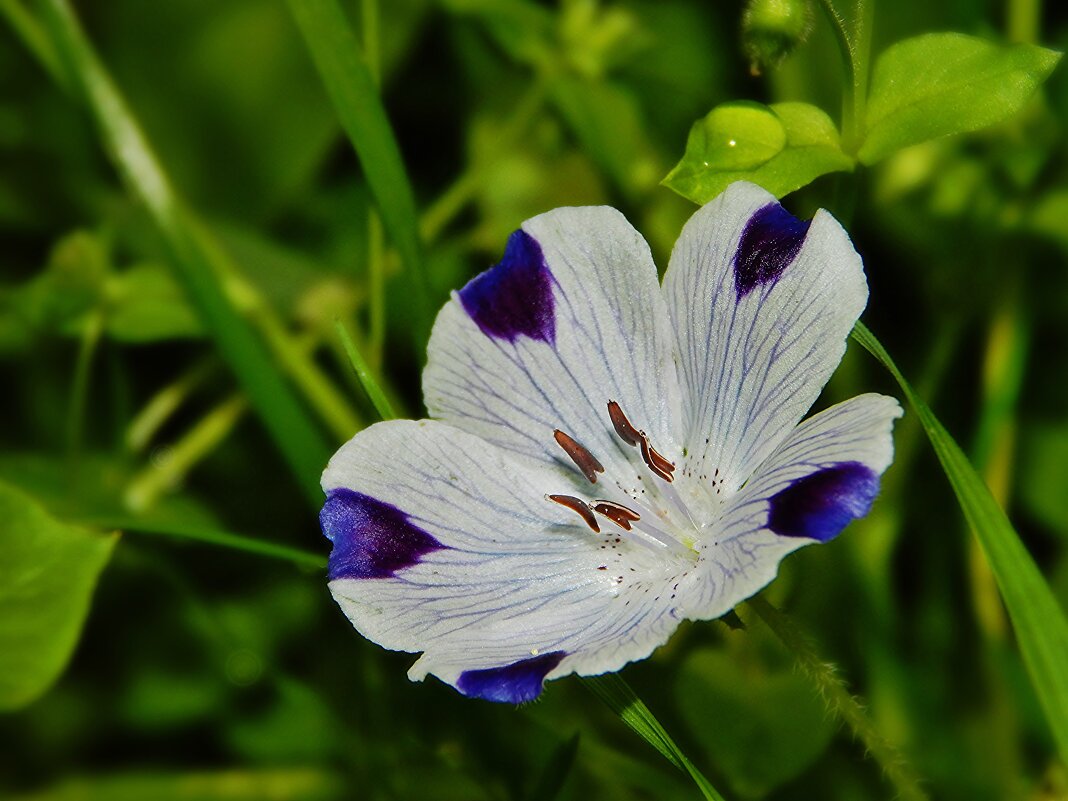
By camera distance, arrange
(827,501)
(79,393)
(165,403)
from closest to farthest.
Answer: (827,501)
(79,393)
(165,403)

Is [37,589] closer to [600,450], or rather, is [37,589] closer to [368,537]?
[368,537]

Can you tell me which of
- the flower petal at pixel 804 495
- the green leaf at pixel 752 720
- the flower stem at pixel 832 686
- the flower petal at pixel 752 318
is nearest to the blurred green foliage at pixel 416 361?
the green leaf at pixel 752 720

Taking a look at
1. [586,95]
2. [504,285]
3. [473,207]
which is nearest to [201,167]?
[473,207]

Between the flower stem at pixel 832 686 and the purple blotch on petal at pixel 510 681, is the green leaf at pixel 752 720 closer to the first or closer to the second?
the flower stem at pixel 832 686

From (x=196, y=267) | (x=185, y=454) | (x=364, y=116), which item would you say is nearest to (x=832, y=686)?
(x=364, y=116)

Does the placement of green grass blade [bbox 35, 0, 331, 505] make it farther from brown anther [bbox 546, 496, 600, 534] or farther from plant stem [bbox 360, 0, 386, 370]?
brown anther [bbox 546, 496, 600, 534]

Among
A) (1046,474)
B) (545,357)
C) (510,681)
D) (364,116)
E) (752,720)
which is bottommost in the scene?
(1046,474)

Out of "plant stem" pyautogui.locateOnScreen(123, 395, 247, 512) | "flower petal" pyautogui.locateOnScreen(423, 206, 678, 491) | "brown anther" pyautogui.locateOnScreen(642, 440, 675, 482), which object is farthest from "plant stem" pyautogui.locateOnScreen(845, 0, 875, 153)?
"plant stem" pyautogui.locateOnScreen(123, 395, 247, 512)
